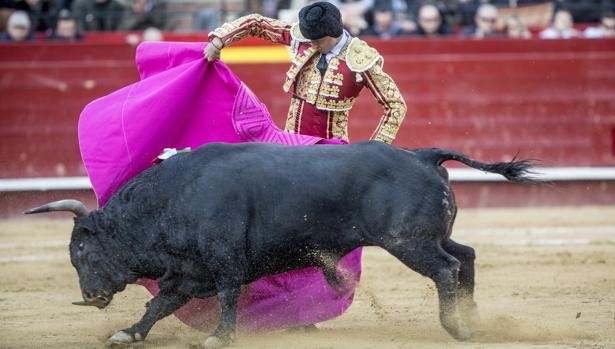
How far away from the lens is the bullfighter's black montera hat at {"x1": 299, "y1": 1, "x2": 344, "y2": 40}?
Answer: 423 cm

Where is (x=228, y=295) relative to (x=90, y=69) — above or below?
above

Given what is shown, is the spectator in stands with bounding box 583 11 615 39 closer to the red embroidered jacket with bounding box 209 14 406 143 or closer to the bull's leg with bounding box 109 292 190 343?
the red embroidered jacket with bounding box 209 14 406 143

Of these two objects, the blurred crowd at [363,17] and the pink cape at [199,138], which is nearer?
the pink cape at [199,138]

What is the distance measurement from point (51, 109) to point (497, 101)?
3.37 meters

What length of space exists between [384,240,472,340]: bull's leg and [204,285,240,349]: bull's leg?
0.59 metres

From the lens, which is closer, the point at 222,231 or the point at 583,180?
the point at 222,231

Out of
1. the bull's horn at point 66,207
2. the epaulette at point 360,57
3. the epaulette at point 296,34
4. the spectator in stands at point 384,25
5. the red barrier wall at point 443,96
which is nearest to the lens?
the bull's horn at point 66,207

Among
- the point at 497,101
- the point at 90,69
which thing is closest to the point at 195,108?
the point at 90,69

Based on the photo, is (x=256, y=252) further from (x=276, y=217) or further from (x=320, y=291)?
(x=320, y=291)

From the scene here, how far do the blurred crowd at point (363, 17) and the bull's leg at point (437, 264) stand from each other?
14.2 ft

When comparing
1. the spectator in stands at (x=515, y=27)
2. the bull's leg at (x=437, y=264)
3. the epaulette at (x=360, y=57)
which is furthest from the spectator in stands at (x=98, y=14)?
the bull's leg at (x=437, y=264)

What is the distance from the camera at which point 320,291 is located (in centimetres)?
437

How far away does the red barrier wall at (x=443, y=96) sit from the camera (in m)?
8.07

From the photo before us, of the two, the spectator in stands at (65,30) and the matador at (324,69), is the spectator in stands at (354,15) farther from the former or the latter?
the matador at (324,69)
